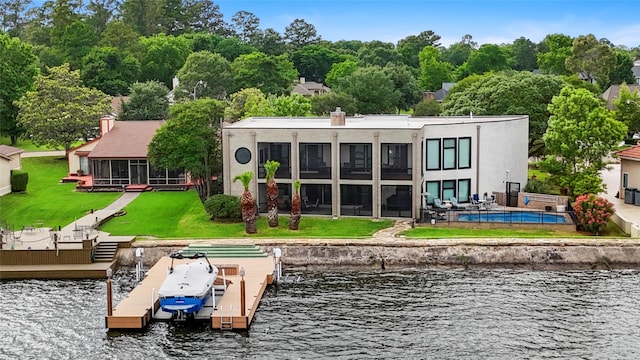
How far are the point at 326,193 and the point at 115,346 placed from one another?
21544 millimetres

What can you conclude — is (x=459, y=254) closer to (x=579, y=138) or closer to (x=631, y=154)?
(x=579, y=138)

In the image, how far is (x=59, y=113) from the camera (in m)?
68.4

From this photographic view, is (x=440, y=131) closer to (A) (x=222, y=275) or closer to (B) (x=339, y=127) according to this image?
(B) (x=339, y=127)

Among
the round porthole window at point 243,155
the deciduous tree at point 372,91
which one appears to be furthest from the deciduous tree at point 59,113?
the deciduous tree at point 372,91

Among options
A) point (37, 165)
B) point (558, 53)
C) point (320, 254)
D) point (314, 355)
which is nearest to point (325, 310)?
point (314, 355)

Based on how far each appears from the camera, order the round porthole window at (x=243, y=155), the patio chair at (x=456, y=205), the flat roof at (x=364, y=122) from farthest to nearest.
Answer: the flat roof at (x=364, y=122)
the round porthole window at (x=243, y=155)
the patio chair at (x=456, y=205)

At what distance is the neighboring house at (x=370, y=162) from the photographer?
49000mm

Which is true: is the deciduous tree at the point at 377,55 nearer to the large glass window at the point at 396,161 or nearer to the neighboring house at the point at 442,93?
the neighboring house at the point at 442,93

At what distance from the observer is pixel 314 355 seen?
29.6 m

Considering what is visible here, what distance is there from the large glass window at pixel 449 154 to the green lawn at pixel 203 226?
5.47 metres

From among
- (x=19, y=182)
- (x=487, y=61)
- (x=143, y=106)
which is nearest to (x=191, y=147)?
(x=19, y=182)

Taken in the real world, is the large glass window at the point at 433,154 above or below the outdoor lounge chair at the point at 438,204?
above

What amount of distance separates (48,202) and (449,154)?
2598 centimetres

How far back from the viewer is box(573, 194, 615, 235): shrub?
46000 mm
